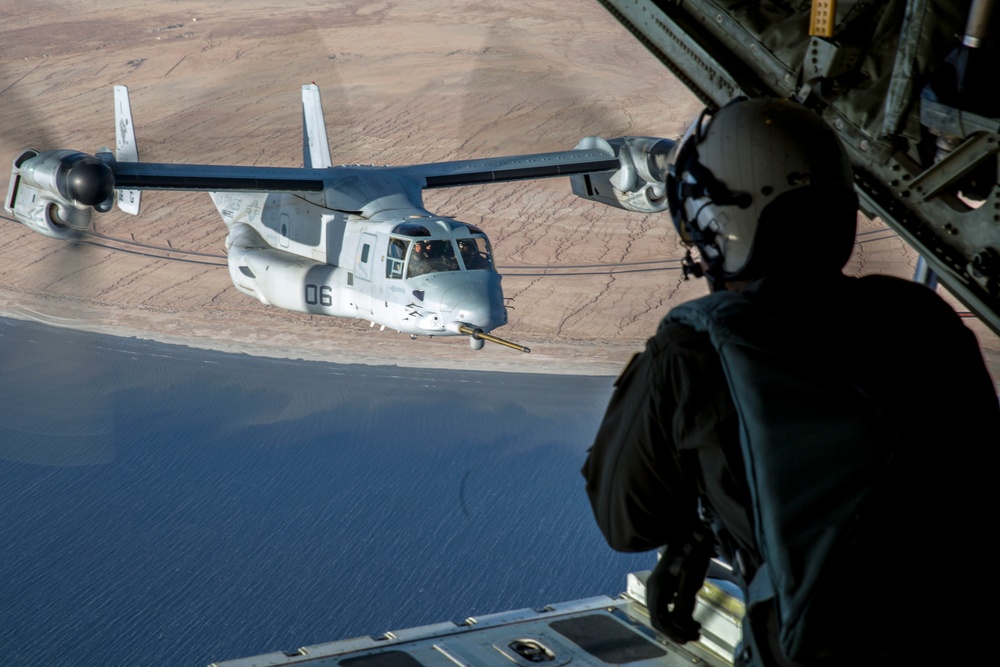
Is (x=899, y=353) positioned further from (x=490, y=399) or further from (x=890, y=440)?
(x=490, y=399)

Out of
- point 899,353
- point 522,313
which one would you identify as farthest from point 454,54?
point 899,353

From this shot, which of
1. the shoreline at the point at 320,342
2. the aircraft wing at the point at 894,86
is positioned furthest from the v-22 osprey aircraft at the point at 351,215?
the aircraft wing at the point at 894,86

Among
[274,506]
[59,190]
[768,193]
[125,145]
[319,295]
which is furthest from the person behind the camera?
[125,145]

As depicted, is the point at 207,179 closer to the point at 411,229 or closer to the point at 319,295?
the point at 319,295

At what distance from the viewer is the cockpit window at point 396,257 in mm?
14756

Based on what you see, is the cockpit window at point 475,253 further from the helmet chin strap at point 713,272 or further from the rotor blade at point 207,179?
the helmet chin strap at point 713,272

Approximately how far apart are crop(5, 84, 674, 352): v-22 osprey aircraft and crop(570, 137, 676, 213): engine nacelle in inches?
0.9

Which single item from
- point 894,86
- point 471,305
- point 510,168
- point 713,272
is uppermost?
point 894,86

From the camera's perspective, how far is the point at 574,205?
104 feet

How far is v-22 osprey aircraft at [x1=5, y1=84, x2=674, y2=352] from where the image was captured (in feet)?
48.1

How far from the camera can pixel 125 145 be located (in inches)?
734

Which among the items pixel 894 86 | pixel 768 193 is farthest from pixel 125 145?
pixel 768 193

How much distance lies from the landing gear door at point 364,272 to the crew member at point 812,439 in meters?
13.2

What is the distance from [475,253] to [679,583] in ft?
40.7
